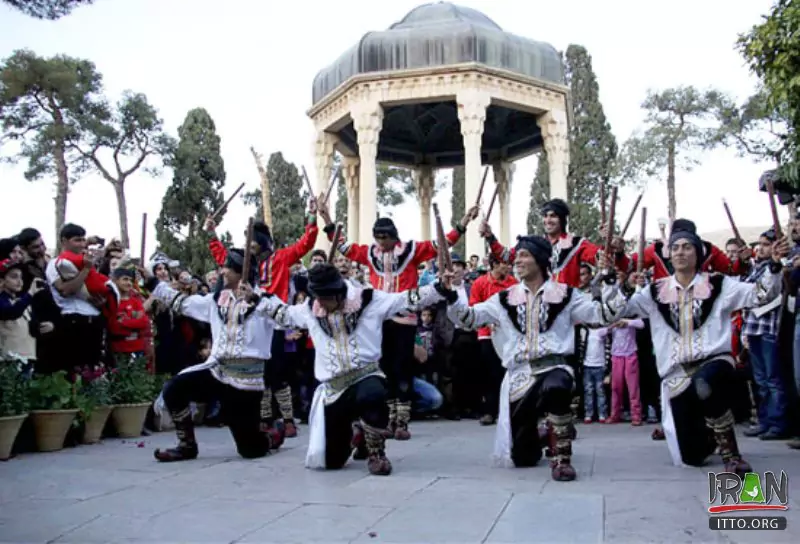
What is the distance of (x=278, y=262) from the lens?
802cm

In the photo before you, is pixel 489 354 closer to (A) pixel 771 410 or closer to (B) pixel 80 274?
(A) pixel 771 410

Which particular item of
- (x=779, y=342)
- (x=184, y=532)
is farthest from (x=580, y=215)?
(x=184, y=532)

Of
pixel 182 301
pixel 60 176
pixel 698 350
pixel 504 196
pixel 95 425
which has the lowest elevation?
pixel 95 425

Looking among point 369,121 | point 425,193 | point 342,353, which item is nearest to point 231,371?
point 342,353

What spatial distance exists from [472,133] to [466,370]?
11.3 m

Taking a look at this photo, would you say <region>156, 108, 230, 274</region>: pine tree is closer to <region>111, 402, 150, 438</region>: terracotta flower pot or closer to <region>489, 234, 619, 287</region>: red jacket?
<region>111, 402, 150, 438</region>: terracotta flower pot

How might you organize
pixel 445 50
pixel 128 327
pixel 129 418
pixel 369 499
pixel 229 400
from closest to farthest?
pixel 369 499, pixel 229 400, pixel 129 418, pixel 128 327, pixel 445 50

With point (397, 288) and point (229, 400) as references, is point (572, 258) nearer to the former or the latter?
point (397, 288)

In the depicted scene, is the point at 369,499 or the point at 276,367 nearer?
the point at 369,499

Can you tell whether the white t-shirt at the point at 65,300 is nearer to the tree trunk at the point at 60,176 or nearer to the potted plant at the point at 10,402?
the potted plant at the point at 10,402

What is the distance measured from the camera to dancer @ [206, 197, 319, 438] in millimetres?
7359

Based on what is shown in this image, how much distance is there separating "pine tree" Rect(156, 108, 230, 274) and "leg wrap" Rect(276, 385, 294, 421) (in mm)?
22914

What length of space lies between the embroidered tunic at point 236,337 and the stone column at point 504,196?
17.1 metres

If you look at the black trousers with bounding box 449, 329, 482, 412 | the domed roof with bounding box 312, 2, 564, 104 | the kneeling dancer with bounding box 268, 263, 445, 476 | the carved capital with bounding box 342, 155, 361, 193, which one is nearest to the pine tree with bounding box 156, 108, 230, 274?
the carved capital with bounding box 342, 155, 361, 193
